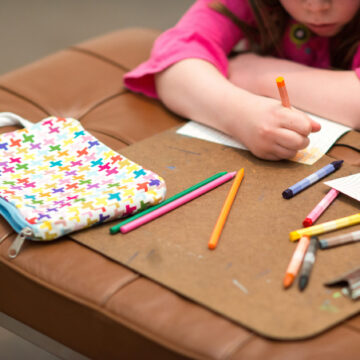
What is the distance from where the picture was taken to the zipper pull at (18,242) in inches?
25.2

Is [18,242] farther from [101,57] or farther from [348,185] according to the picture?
[101,57]

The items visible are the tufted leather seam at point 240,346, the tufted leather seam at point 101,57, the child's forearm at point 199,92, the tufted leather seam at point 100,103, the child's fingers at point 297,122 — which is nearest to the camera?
the tufted leather seam at point 240,346

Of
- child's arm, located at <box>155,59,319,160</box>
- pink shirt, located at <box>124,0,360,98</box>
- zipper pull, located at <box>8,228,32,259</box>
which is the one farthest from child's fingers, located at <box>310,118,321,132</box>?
zipper pull, located at <box>8,228,32,259</box>

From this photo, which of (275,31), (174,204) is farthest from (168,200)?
(275,31)

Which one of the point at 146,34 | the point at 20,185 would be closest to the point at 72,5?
the point at 146,34

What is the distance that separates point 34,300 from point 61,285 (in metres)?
0.05

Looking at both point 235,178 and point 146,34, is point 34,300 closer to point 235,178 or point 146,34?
point 235,178

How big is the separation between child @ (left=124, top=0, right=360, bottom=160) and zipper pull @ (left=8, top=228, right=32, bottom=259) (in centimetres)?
32

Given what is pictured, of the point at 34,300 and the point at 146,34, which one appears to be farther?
the point at 146,34

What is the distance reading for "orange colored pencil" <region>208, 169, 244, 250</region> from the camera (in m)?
0.63

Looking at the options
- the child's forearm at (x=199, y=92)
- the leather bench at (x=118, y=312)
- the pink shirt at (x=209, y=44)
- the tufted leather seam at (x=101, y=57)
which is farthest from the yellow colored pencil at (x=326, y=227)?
the tufted leather seam at (x=101, y=57)

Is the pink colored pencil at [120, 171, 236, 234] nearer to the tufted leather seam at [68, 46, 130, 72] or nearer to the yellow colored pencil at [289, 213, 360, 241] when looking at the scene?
the yellow colored pencil at [289, 213, 360, 241]

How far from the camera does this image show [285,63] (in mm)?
971

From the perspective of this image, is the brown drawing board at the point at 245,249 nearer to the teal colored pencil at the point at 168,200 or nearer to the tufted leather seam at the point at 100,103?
the teal colored pencil at the point at 168,200
